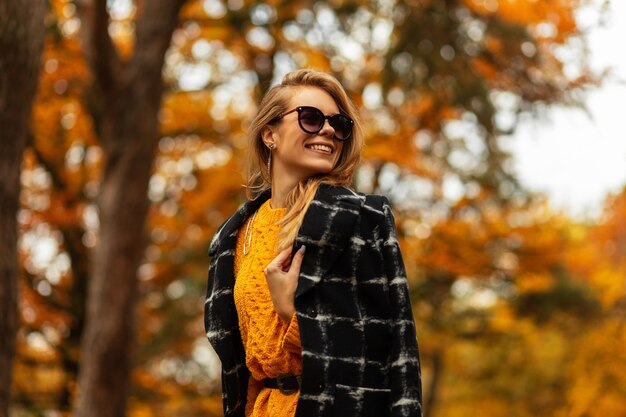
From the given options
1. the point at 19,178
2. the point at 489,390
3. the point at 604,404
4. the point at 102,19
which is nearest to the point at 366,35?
the point at 102,19

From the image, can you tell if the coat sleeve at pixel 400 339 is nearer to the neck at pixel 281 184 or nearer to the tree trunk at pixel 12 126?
the neck at pixel 281 184

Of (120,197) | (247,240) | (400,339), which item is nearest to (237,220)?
(247,240)

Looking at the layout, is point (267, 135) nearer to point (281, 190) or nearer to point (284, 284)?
point (281, 190)

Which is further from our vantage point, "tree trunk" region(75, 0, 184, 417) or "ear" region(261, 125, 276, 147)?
"tree trunk" region(75, 0, 184, 417)

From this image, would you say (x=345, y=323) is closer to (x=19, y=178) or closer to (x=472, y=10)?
(x=19, y=178)

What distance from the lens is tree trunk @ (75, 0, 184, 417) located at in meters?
8.59

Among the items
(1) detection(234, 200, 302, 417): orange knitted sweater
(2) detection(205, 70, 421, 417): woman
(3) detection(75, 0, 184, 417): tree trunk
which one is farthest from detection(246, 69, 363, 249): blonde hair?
(3) detection(75, 0, 184, 417): tree trunk

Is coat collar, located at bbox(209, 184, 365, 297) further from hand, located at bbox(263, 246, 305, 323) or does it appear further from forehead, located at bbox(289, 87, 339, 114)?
forehead, located at bbox(289, 87, 339, 114)

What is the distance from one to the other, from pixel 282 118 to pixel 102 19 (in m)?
5.70

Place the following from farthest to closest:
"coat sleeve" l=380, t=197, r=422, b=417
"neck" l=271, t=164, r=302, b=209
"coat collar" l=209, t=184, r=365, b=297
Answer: "neck" l=271, t=164, r=302, b=209 → "coat collar" l=209, t=184, r=365, b=297 → "coat sleeve" l=380, t=197, r=422, b=417

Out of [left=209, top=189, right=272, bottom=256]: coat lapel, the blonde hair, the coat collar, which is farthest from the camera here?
[left=209, top=189, right=272, bottom=256]: coat lapel

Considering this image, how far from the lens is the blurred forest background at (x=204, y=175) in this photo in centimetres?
866

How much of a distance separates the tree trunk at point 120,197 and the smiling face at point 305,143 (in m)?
5.96

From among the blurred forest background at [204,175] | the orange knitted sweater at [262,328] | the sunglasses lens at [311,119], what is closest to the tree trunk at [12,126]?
the blurred forest background at [204,175]
